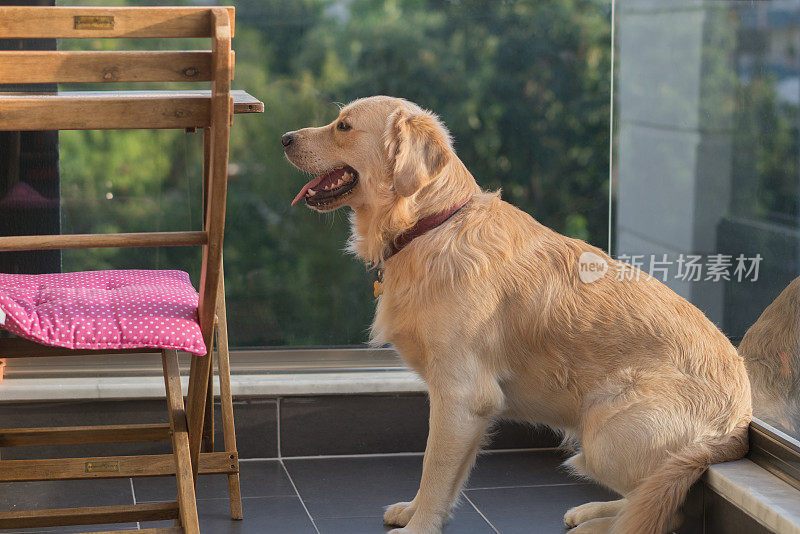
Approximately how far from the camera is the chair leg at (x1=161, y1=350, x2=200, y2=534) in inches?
76.0

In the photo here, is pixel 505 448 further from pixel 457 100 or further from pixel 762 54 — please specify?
pixel 762 54

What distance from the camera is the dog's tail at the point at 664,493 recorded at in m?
2.05

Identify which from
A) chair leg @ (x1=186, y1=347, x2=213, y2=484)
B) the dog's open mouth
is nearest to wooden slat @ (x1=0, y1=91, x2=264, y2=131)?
chair leg @ (x1=186, y1=347, x2=213, y2=484)

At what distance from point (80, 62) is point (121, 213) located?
1.74m

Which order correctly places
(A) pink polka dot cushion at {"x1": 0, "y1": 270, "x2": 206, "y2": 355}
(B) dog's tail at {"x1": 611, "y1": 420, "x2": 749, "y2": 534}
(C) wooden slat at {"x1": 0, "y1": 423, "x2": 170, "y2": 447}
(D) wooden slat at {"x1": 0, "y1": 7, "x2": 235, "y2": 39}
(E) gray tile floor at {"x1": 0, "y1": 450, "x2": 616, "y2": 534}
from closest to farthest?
1. (D) wooden slat at {"x1": 0, "y1": 7, "x2": 235, "y2": 39}
2. (A) pink polka dot cushion at {"x1": 0, "y1": 270, "x2": 206, "y2": 355}
3. (B) dog's tail at {"x1": 611, "y1": 420, "x2": 749, "y2": 534}
4. (C) wooden slat at {"x1": 0, "y1": 423, "x2": 170, "y2": 447}
5. (E) gray tile floor at {"x1": 0, "y1": 450, "x2": 616, "y2": 534}

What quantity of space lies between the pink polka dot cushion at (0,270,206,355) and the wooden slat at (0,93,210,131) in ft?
1.25

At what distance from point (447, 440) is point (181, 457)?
0.69 metres

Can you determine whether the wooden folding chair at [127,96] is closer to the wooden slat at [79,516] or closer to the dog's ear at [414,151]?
the wooden slat at [79,516]

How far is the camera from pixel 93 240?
5.40ft

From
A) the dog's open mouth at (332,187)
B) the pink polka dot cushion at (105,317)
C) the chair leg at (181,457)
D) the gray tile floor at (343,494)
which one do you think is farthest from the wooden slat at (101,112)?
the gray tile floor at (343,494)

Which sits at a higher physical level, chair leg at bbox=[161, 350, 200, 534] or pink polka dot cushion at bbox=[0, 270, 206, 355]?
pink polka dot cushion at bbox=[0, 270, 206, 355]

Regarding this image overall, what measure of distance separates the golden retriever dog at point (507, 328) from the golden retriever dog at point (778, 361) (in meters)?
0.12

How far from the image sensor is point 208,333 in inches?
73.4
